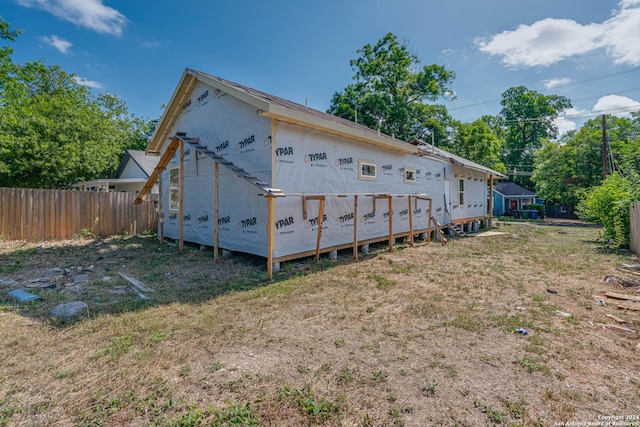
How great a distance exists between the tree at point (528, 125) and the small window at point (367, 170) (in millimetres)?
37908

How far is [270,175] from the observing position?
6.26 m

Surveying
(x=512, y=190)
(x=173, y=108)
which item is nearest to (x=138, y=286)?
(x=173, y=108)

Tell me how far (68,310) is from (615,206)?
13.8m

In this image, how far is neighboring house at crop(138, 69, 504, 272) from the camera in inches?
252

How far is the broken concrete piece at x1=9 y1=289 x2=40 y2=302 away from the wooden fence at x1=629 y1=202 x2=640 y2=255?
1340 centimetres

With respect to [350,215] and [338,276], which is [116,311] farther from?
[350,215]

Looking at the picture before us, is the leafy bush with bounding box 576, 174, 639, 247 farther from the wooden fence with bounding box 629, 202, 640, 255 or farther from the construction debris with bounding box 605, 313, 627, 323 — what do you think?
the construction debris with bounding box 605, 313, 627, 323

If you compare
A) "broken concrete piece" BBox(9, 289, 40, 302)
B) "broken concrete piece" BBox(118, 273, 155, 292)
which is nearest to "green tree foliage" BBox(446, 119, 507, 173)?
"broken concrete piece" BBox(118, 273, 155, 292)

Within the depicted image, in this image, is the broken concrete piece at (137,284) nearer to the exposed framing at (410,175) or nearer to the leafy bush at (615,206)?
the exposed framing at (410,175)

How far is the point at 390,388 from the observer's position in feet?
8.00

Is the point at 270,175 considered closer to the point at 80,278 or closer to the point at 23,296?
the point at 80,278

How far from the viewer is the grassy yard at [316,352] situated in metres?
2.17

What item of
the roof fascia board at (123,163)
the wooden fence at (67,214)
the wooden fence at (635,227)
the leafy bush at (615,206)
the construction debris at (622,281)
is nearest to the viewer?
the construction debris at (622,281)

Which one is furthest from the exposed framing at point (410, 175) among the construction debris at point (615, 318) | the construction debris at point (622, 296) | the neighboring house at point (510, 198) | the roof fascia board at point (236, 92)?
the neighboring house at point (510, 198)
